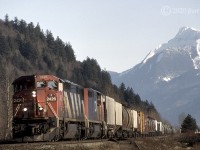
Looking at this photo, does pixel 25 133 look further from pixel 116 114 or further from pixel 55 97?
pixel 116 114

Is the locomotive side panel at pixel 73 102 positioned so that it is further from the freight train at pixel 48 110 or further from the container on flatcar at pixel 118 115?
the container on flatcar at pixel 118 115

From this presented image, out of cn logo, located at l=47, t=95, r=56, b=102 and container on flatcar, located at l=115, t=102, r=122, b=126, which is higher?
cn logo, located at l=47, t=95, r=56, b=102

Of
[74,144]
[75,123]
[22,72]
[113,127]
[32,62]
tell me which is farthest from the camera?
[32,62]

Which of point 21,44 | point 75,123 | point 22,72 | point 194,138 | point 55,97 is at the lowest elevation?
point 194,138

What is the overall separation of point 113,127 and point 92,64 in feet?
464

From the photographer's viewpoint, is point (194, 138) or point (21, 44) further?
point (21, 44)

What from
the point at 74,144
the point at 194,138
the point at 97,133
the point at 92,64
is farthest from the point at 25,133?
the point at 92,64

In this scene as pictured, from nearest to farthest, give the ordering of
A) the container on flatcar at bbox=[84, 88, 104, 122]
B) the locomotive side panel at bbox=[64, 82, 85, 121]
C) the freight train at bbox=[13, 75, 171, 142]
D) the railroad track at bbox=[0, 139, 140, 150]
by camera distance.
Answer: the railroad track at bbox=[0, 139, 140, 150] → the freight train at bbox=[13, 75, 171, 142] → the locomotive side panel at bbox=[64, 82, 85, 121] → the container on flatcar at bbox=[84, 88, 104, 122]

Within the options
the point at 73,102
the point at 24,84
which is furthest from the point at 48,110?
the point at 73,102

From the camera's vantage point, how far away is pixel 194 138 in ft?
177

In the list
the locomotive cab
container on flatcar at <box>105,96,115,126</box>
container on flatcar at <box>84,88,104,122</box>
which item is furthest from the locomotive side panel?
container on flatcar at <box>105,96,115,126</box>

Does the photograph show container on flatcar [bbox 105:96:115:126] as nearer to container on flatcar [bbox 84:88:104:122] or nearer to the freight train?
container on flatcar [bbox 84:88:104:122]

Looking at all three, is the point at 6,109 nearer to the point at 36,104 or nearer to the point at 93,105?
the point at 93,105

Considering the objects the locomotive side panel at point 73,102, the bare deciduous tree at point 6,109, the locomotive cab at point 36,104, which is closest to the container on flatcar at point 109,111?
the locomotive side panel at point 73,102
